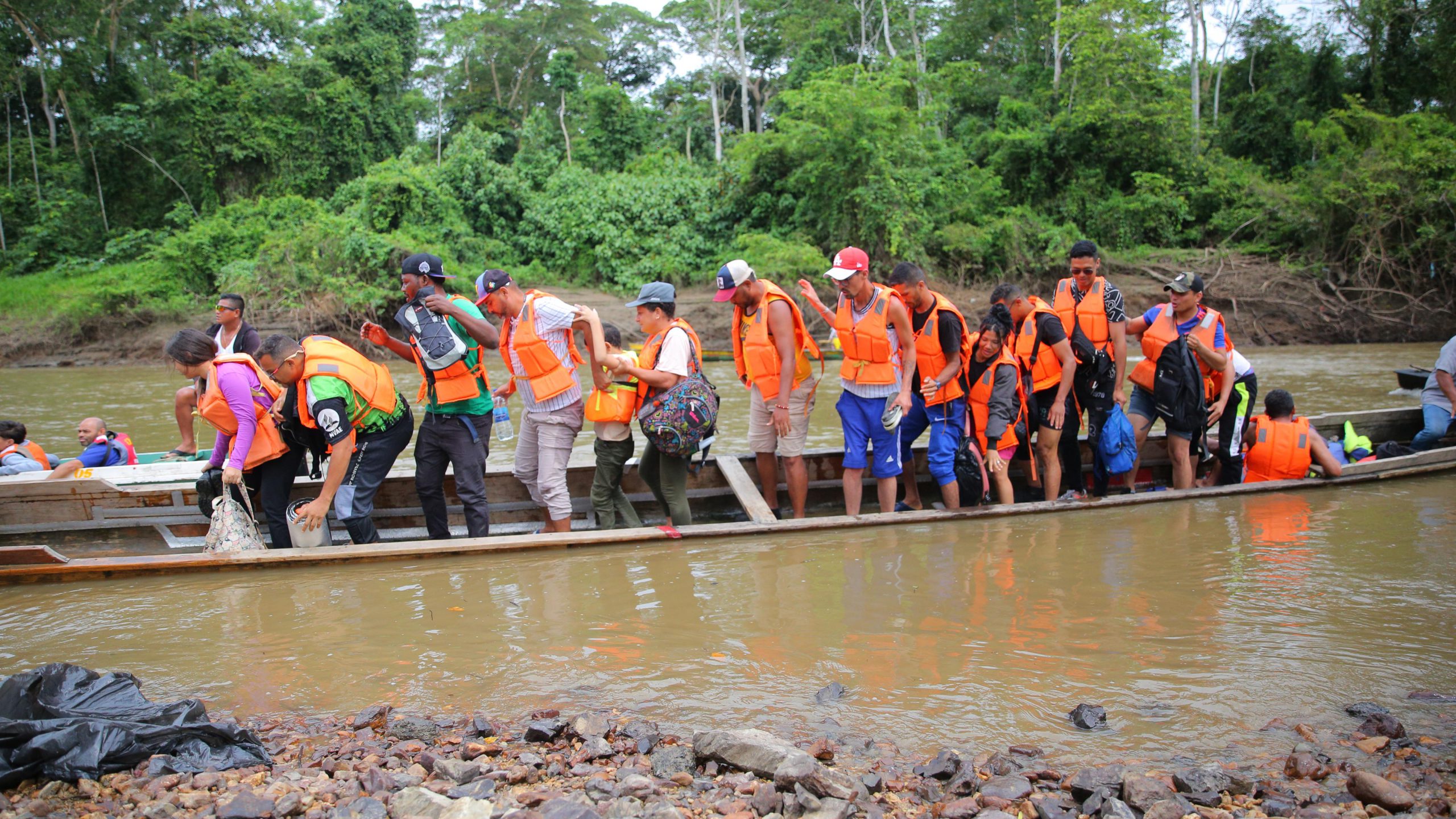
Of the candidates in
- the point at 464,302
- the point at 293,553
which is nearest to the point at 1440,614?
the point at 464,302

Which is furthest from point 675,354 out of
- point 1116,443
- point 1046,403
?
point 1116,443

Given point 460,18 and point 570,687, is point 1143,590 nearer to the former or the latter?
point 570,687

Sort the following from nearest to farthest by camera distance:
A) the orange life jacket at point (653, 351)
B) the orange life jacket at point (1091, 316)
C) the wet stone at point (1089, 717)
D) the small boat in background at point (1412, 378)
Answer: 1. the wet stone at point (1089, 717)
2. the orange life jacket at point (653, 351)
3. the orange life jacket at point (1091, 316)
4. the small boat in background at point (1412, 378)

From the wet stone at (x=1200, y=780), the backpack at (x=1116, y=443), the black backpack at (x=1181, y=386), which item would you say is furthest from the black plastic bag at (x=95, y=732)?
the black backpack at (x=1181, y=386)

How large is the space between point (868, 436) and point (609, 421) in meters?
1.70

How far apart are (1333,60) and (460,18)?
99.4ft

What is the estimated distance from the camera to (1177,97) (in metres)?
25.4

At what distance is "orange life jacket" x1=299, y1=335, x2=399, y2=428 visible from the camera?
506cm

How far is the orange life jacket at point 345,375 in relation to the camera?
506 centimetres

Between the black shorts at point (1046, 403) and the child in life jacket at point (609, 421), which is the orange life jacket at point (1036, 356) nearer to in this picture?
the black shorts at point (1046, 403)

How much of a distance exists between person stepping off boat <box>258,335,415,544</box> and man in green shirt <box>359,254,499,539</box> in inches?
6.8

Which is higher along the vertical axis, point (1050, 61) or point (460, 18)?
point (460, 18)

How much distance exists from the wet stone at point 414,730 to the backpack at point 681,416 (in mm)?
2440

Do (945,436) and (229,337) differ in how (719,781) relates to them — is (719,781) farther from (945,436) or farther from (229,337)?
(229,337)
